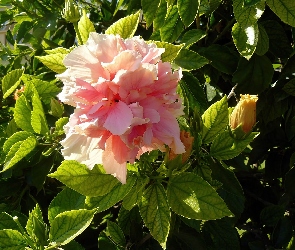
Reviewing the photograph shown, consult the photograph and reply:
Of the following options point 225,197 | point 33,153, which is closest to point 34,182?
point 33,153

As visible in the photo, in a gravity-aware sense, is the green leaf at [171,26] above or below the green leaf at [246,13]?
below

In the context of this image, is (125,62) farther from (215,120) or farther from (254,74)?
(254,74)

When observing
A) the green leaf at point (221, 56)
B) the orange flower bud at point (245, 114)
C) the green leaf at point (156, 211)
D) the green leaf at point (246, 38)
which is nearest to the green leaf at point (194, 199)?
the green leaf at point (156, 211)

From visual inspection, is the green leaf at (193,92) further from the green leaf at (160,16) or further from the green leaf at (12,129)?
the green leaf at (12,129)

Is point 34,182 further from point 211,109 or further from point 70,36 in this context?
point 70,36

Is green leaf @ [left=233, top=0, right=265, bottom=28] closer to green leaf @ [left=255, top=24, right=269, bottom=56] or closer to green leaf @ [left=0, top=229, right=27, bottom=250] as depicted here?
green leaf @ [left=255, top=24, right=269, bottom=56]

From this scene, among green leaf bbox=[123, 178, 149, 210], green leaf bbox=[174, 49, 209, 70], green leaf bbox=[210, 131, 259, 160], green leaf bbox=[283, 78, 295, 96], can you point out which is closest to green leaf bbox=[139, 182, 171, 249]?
green leaf bbox=[123, 178, 149, 210]
